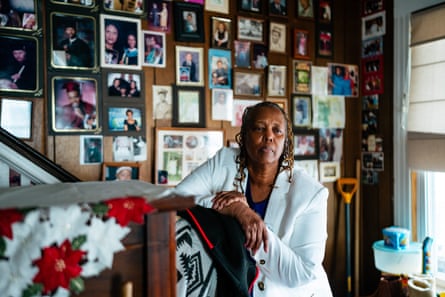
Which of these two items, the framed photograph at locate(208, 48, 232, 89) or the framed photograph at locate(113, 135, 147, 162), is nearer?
the framed photograph at locate(113, 135, 147, 162)

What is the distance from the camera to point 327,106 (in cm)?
321

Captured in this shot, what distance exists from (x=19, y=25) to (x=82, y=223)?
1876 mm

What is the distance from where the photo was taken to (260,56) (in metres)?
2.92

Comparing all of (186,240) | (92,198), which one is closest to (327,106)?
(186,240)

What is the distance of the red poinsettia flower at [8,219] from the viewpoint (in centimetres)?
63

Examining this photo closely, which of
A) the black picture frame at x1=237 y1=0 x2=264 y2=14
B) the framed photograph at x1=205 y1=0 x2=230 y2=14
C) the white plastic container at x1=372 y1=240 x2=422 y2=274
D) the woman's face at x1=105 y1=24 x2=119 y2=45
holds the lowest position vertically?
the white plastic container at x1=372 y1=240 x2=422 y2=274

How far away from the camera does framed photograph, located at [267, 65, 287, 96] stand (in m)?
2.96

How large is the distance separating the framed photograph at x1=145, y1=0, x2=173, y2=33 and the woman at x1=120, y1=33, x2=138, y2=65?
0.15 metres

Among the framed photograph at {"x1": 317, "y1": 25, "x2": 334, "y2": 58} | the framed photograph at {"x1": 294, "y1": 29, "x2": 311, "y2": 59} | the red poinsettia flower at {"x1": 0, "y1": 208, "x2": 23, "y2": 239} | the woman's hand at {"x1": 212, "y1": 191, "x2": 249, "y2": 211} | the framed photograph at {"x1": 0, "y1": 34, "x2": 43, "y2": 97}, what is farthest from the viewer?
the framed photograph at {"x1": 317, "y1": 25, "x2": 334, "y2": 58}

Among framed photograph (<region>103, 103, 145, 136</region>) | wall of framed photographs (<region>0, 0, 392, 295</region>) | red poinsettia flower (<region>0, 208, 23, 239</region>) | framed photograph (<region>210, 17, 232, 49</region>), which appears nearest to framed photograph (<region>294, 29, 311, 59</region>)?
wall of framed photographs (<region>0, 0, 392, 295</region>)

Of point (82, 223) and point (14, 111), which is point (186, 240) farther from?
point (14, 111)

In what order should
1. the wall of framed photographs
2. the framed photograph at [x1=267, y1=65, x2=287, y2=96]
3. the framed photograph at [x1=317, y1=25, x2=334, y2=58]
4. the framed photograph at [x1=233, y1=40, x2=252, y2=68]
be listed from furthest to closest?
1. the framed photograph at [x1=317, y1=25, x2=334, y2=58]
2. the framed photograph at [x1=267, y1=65, x2=287, y2=96]
3. the framed photograph at [x1=233, y1=40, x2=252, y2=68]
4. the wall of framed photographs

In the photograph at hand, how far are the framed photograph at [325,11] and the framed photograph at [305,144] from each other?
908mm

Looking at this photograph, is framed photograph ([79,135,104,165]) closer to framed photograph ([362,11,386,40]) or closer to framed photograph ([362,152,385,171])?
framed photograph ([362,152,385,171])
